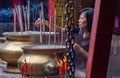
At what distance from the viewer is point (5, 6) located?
122 inches

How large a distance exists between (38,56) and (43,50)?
0.03 metres

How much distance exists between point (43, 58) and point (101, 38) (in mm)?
378

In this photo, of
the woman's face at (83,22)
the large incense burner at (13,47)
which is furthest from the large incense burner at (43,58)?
the woman's face at (83,22)

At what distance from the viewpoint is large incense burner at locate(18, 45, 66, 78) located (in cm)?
117

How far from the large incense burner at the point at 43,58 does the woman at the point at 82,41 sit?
0.51 feet

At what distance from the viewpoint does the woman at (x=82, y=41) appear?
1456 millimetres

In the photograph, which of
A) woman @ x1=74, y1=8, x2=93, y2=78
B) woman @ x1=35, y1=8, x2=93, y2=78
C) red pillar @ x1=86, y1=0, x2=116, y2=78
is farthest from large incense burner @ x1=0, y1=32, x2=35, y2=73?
red pillar @ x1=86, y1=0, x2=116, y2=78

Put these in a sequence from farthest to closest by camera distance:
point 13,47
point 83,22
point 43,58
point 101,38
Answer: point 83,22 < point 13,47 < point 43,58 < point 101,38

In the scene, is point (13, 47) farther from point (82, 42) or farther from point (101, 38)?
point (101, 38)

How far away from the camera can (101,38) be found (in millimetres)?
865

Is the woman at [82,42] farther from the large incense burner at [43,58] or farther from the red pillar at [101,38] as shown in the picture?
the red pillar at [101,38]

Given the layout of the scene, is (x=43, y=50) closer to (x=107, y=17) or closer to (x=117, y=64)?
(x=117, y=64)

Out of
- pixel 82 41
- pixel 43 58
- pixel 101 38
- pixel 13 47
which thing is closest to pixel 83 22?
pixel 82 41

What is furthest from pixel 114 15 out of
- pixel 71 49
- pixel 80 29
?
pixel 80 29
